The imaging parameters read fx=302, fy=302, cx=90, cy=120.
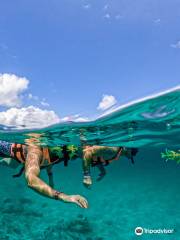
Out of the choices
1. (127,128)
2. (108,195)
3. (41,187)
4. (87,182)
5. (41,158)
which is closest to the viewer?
(41,187)

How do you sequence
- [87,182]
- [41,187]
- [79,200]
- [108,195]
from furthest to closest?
[108,195], [87,182], [41,187], [79,200]

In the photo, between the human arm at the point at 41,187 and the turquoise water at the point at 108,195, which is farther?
the turquoise water at the point at 108,195

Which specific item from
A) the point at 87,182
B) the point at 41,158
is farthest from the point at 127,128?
the point at 87,182

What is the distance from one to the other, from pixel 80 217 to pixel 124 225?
7084 mm

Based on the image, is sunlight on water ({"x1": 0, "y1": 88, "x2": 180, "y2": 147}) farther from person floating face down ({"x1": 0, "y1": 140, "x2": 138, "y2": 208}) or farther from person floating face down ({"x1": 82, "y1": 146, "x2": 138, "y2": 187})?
person floating face down ({"x1": 82, "y1": 146, "x2": 138, "y2": 187})

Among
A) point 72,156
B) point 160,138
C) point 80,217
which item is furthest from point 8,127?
point 80,217

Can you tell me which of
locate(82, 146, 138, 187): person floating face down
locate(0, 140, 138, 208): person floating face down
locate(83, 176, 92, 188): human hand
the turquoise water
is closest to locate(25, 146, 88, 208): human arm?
locate(0, 140, 138, 208): person floating face down

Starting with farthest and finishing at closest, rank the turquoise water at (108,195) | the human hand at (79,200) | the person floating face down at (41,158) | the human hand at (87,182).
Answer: the turquoise water at (108,195)
the human hand at (87,182)
the person floating face down at (41,158)
the human hand at (79,200)

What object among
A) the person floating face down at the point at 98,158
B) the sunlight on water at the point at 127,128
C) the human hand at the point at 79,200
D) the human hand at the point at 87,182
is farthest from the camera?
the sunlight on water at the point at 127,128

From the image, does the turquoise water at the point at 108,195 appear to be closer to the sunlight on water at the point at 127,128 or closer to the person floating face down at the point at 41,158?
the sunlight on water at the point at 127,128

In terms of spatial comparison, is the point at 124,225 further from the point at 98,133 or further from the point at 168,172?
the point at 168,172

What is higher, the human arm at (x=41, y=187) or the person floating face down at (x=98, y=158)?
the person floating face down at (x=98, y=158)

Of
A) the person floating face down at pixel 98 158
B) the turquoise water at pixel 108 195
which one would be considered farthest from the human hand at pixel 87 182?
the turquoise water at pixel 108 195

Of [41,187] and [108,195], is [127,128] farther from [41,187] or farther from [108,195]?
[108,195]
